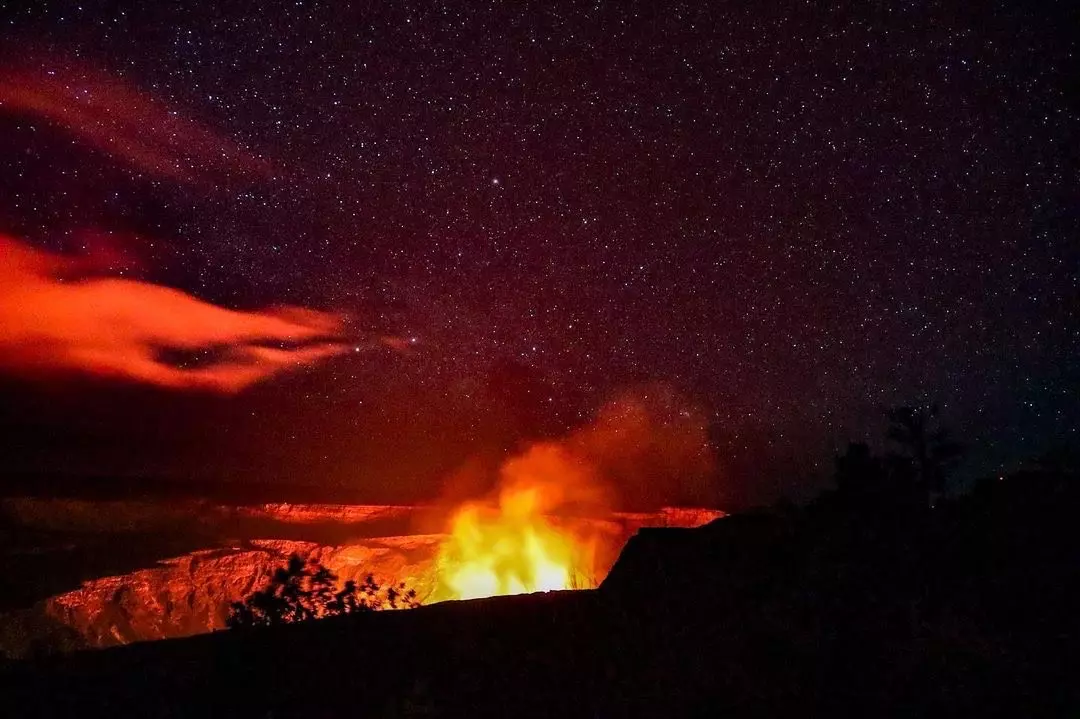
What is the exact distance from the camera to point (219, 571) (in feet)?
197

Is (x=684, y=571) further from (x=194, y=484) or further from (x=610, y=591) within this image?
(x=194, y=484)

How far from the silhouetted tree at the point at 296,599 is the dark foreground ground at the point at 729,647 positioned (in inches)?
21.8

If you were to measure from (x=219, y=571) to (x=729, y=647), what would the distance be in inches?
2424

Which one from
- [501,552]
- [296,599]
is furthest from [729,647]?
[501,552]

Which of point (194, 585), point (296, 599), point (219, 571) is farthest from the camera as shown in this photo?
point (219, 571)

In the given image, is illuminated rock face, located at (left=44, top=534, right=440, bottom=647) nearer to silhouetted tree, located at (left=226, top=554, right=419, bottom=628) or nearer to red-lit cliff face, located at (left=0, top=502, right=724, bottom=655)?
red-lit cliff face, located at (left=0, top=502, right=724, bottom=655)

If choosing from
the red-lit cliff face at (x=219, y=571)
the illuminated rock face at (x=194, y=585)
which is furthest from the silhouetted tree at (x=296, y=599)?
the illuminated rock face at (x=194, y=585)

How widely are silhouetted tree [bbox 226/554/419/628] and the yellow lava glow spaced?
42.4 meters

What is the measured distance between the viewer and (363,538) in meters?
71.4

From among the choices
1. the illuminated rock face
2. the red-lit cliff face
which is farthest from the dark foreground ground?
the illuminated rock face

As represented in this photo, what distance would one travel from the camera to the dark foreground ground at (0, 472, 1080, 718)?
661 cm

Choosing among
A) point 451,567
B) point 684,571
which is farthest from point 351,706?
point 451,567

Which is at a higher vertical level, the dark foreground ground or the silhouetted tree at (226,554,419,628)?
the silhouetted tree at (226,554,419,628)

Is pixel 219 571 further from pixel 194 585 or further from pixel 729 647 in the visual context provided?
pixel 729 647
